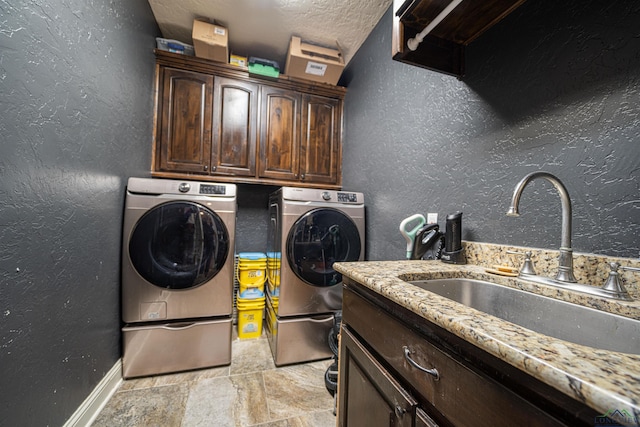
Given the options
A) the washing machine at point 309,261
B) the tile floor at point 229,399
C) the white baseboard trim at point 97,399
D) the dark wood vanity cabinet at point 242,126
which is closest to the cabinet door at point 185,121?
the dark wood vanity cabinet at point 242,126

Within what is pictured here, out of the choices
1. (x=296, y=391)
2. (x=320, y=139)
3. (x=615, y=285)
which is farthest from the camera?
(x=320, y=139)

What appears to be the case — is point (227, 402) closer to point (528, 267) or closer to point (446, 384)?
point (446, 384)

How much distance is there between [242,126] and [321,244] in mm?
1272

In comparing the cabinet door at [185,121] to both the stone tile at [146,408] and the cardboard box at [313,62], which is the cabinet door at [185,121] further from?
the stone tile at [146,408]

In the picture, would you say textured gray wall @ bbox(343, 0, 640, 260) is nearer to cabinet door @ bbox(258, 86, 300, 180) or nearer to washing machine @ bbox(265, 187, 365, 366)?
washing machine @ bbox(265, 187, 365, 366)

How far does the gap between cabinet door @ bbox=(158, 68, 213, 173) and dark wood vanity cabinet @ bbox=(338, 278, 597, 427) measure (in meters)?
1.75

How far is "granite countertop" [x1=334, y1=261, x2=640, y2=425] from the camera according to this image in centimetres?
27

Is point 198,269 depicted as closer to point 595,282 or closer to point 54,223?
point 54,223

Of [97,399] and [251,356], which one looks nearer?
[97,399]

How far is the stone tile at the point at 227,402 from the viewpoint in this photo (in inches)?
48.6

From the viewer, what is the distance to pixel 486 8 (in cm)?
93

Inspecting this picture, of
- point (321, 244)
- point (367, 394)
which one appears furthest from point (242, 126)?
point (367, 394)

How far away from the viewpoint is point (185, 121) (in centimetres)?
197

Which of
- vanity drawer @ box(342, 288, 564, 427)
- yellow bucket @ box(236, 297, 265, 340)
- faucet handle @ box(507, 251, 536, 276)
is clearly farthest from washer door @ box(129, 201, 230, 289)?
faucet handle @ box(507, 251, 536, 276)
